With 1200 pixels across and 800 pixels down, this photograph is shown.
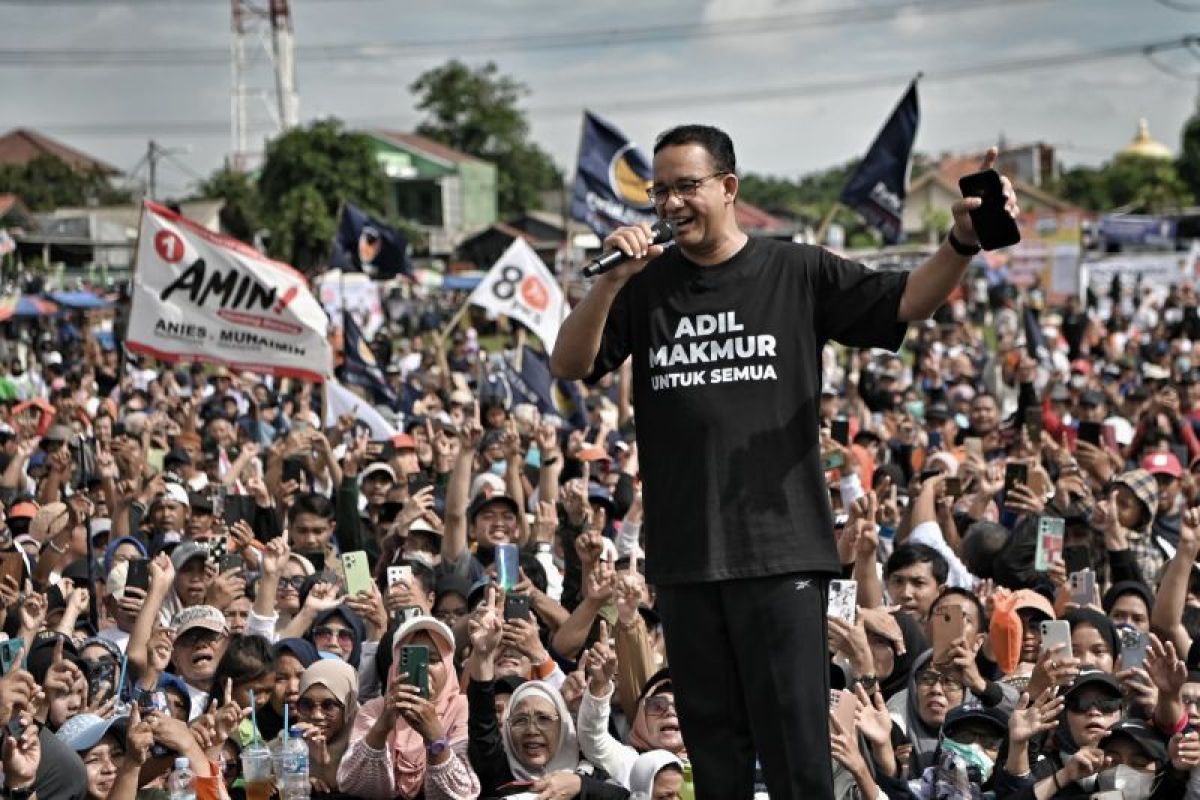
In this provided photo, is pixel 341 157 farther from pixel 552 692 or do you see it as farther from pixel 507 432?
pixel 552 692

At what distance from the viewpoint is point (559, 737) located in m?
6.70

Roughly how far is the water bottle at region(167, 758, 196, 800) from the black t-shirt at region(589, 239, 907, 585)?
8.80 feet

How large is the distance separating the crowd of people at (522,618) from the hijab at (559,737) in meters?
0.02

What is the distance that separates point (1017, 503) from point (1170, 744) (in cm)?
357

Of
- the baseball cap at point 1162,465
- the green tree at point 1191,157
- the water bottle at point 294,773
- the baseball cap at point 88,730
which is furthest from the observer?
the green tree at point 1191,157

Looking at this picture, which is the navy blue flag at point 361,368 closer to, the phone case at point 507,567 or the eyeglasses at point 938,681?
the phone case at point 507,567

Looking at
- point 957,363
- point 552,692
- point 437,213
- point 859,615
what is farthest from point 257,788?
point 437,213

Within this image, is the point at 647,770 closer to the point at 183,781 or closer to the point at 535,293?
the point at 183,781

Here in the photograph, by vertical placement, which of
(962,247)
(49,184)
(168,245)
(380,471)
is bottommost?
(380,471)

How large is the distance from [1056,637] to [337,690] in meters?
2.62

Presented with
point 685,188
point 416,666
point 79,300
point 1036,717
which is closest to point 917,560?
point 1036,717

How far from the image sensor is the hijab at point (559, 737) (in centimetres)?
667

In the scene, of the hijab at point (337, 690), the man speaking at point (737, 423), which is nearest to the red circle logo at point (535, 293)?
the hijab at point (337, 690)

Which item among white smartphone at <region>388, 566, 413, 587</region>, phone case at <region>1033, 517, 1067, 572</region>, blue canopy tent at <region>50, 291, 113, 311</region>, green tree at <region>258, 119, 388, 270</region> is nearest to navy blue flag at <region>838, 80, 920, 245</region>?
phone case at <region>1033, 517, 1067, 572</region>
